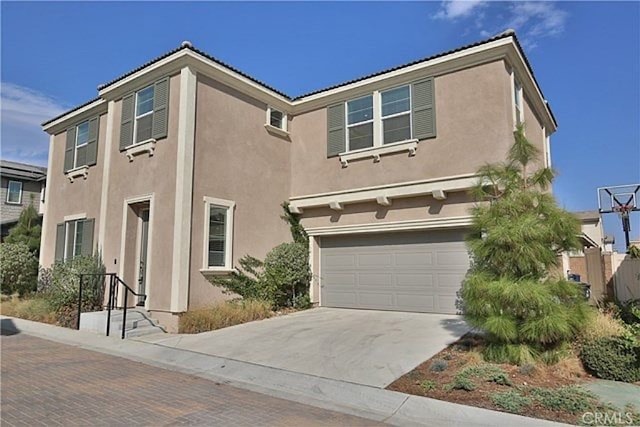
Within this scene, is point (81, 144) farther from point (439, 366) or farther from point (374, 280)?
point (439, 366)

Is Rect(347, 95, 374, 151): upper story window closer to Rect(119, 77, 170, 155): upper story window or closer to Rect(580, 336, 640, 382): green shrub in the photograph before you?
Rect(119, 77, 170, 155): upper story window

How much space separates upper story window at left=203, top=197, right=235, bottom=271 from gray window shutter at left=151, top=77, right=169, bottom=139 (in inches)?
92.4

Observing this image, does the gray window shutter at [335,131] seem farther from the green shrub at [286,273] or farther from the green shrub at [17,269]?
the green shrub at [17,269]

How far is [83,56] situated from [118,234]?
5146mm

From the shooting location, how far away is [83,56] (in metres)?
11.6

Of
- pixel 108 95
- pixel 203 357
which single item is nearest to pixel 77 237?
pixel 108 95

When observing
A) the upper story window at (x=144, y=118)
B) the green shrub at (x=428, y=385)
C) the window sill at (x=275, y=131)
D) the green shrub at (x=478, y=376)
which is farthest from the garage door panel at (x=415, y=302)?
the upper story window at (x=144, y=118)

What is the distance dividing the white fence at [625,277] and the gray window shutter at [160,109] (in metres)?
12.8

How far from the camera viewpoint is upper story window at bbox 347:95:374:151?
41.6 ft

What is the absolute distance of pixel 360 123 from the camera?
12906 mm

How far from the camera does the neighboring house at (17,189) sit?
22.3 meters

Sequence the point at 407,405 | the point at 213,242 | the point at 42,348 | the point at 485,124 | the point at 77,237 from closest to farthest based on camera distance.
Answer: the point at 407,405
the point at 42,348
the point at 485,124
the point at 213,242
the point at 77,237

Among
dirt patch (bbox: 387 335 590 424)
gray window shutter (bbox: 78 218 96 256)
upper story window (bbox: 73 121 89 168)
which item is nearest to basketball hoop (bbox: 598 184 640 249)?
dirt patch (bbox: 387 335 590 424)

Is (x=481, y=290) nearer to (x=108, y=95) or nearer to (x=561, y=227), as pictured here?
(x=561, y=227)
